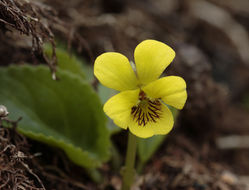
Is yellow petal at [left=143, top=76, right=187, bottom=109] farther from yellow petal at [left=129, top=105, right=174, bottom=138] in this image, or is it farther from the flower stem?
the flower stem

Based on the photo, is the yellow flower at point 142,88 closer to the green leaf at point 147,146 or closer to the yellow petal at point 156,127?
the yellow petal at point 156,127

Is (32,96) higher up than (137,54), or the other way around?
(137,54)

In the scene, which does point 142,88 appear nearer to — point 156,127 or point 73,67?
point 156,127

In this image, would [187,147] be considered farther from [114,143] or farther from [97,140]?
[97,140]

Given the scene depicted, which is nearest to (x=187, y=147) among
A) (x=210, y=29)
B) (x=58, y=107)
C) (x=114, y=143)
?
(x=114, y=143)

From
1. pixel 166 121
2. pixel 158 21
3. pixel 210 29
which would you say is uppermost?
pixel 166 121

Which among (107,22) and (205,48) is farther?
(205,48)

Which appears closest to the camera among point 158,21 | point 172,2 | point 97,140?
point 97,140
